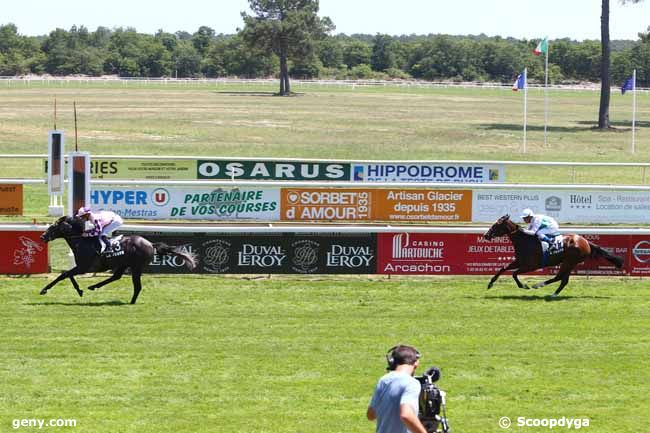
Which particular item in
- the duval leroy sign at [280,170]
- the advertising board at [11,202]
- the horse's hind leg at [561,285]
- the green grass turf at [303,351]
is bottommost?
the green grass turf at [303,351]

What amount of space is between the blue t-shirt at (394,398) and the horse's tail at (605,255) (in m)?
11.4

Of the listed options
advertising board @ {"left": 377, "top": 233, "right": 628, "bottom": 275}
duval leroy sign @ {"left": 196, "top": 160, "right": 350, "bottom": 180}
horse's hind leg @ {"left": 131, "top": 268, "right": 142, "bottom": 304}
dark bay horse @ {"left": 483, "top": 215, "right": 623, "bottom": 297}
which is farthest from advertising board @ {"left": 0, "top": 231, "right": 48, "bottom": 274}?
duval leroy sign @ {"left": 196, "top": 160, "right": 350, "bottom": 180}

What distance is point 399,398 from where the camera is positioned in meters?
6.65

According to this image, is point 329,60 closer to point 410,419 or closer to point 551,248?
point 551,248

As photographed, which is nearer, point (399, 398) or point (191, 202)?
point (399, 398)

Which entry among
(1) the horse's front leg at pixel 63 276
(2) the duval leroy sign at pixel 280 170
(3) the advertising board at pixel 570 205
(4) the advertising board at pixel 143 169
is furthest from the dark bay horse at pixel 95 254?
(2) the duval leroy sign at pixel 280 170

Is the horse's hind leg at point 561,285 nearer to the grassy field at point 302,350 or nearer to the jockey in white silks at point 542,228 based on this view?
the grassy field at point 302,350

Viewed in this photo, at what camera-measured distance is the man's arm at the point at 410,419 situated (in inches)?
256

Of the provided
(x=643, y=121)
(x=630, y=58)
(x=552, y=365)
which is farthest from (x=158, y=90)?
(x=552, y=365)

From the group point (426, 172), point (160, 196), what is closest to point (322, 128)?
point (426, 172)

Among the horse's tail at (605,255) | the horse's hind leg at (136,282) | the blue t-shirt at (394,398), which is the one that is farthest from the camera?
the horse's tail at (605,255)

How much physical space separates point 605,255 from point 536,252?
1173mm

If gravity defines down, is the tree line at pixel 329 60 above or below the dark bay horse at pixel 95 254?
above

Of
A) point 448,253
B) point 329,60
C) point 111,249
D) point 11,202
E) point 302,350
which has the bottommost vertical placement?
point 302,350
